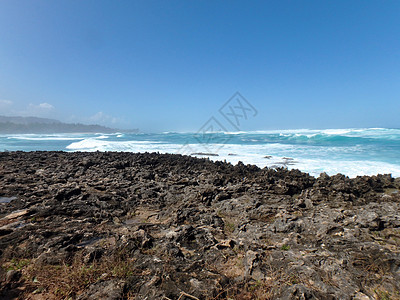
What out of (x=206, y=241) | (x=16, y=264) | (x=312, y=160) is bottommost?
(x=312, y=160)

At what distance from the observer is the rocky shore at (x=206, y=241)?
2471 millimetres

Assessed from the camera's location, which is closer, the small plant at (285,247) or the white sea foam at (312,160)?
the small plant at (285,247)

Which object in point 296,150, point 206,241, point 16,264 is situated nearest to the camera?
point 16,264

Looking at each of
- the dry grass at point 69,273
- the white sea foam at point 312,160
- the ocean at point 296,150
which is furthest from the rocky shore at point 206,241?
the ocean at point 296,150

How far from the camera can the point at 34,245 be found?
11.3 ft

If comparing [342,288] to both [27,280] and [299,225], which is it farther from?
[27,280]

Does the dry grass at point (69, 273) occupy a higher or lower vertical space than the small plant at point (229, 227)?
higher

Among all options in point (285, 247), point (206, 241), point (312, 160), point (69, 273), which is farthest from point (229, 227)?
point (312, 160)

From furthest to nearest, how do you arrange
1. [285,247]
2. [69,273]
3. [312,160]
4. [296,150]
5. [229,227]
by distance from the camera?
[296,150], [312,160], [229,227], [285,247], [69,273]

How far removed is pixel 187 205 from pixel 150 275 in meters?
3.01

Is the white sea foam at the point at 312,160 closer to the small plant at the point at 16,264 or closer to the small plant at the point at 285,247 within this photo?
the small plant at the point at 285,247

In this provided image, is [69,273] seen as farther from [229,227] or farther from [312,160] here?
[312,160]

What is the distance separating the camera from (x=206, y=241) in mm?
3756

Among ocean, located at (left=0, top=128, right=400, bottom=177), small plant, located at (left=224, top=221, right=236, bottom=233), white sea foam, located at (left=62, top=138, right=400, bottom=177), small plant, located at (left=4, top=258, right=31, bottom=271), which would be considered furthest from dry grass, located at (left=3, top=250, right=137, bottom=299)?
ocean, located at (left=0, top=128, right=400, bottom=177)
